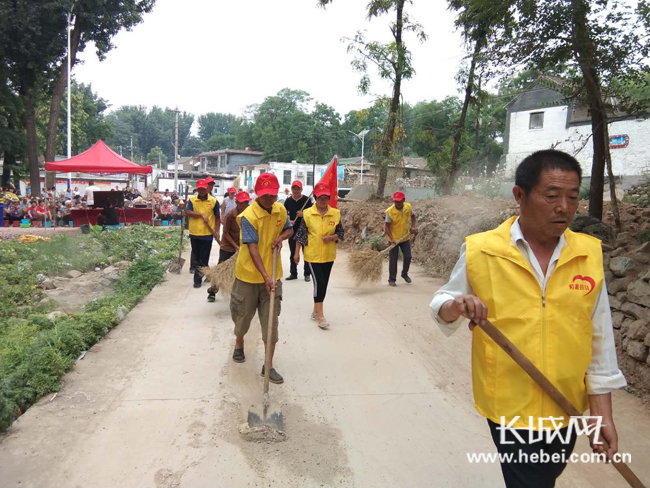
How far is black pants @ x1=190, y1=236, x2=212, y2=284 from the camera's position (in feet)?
25.7

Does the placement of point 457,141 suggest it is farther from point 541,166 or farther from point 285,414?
point 541,166

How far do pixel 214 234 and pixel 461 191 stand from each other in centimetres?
944

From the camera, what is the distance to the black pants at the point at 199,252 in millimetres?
7844

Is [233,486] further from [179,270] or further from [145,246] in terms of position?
[145,246]

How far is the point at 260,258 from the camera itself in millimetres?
4273

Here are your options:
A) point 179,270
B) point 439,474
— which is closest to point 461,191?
point 179,270

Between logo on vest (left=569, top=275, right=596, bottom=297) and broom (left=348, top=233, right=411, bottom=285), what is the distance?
608 cm

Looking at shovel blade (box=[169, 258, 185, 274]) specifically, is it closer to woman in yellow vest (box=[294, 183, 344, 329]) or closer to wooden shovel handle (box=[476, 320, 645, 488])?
woman in yellow vest (box=[294, 183, 344, 329])

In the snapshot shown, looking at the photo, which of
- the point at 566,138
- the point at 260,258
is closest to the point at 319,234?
the point at 260,258

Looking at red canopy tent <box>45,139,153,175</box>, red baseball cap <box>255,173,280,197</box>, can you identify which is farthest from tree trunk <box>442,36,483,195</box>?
red canopy tent <box>45,139,153,175</box>

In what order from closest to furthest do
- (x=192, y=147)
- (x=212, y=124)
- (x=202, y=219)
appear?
(x=202, y=219) < (x=192, y=147) < (x=212, y=124)

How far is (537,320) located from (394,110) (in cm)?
1339

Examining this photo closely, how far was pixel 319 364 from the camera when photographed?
15.8 feet

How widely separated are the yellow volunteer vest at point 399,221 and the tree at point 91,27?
19.3 meters
